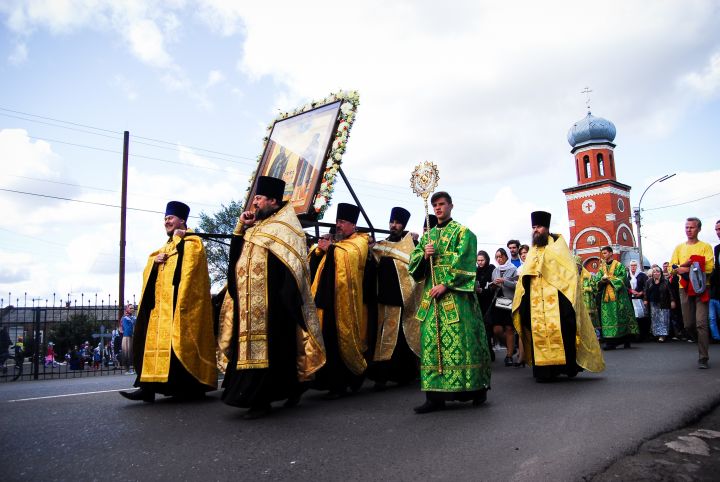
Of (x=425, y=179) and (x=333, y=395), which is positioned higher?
(x=425, y=179)

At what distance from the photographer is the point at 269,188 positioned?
580cm

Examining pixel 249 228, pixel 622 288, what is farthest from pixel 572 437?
pixel 622 288

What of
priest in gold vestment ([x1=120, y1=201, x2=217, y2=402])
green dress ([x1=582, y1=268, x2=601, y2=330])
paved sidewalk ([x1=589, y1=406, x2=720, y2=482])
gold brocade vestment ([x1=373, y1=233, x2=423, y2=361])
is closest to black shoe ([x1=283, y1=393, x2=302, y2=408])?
priest in gold vestment ([x1=120, y1=201, x2=217, y2=402])

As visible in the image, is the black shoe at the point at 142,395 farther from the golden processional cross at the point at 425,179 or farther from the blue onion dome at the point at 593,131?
the blue onion dome at the point at 593,131

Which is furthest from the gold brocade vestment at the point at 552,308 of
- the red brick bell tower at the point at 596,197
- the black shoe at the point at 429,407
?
the red brick bell tower at the point at 596,197

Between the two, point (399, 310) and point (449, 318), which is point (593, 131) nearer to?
point (399, 310)

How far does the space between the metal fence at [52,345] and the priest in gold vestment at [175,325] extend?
854 cm

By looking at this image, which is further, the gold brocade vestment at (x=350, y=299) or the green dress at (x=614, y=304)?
the green dress at (x=614, y=304)

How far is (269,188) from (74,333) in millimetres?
32475

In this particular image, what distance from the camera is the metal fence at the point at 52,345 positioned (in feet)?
44.9

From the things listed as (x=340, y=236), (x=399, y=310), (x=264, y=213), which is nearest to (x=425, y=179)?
(x=264, y=213)

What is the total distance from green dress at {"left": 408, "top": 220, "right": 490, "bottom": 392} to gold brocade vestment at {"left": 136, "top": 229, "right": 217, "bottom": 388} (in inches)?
95.5

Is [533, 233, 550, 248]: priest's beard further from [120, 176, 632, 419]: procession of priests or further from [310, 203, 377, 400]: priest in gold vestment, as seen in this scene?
[310, 203, 377, 400]: priest in gold vestment

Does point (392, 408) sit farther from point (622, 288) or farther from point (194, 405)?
point (622, 288)
